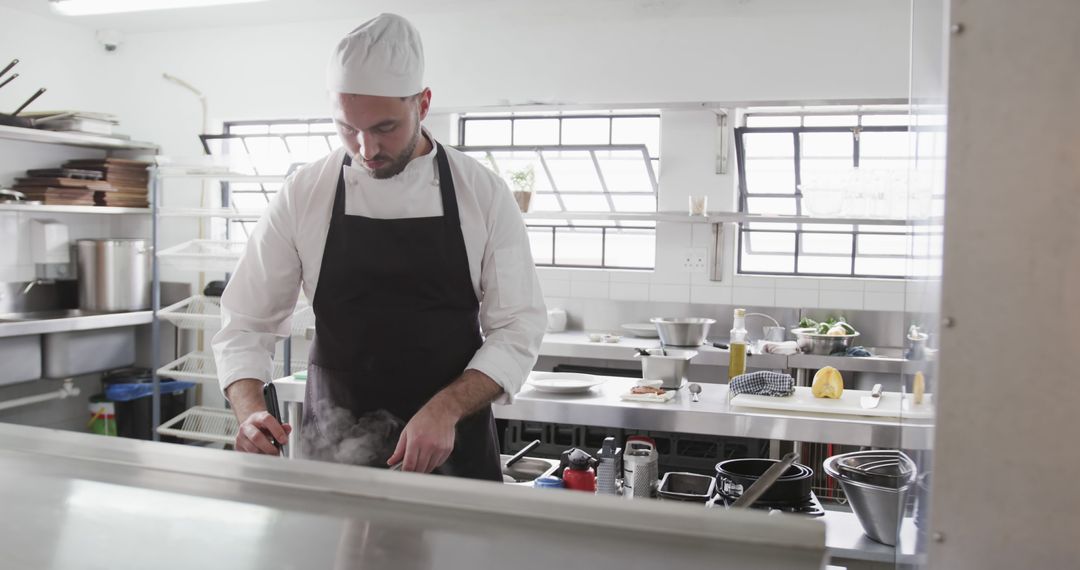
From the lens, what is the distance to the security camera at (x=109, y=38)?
615 centimetres

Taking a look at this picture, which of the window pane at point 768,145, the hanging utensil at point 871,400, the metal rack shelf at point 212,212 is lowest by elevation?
the hanging utensil at point 871,400

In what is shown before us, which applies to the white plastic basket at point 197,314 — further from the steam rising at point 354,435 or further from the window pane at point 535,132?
the steam rising at point 354,435

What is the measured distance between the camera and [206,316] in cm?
511

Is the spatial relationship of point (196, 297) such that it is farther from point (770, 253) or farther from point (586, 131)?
point (770, 253)

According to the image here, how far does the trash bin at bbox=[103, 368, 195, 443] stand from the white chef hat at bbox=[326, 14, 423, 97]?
4484 millimetres

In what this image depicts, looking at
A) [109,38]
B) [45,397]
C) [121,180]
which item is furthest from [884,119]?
[45,397]

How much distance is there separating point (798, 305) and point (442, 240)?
3.91 m

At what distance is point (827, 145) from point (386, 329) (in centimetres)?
438

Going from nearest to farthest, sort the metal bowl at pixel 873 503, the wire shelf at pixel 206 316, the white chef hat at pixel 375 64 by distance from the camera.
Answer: the white chef hat at pixel 375 64 < the metal bowl at pixel 873 503 < the wire shelf at pixel 206 316

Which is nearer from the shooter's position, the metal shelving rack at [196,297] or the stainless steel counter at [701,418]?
the stainless steel counter at [701,418]

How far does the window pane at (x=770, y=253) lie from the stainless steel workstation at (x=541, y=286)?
1.2 inches

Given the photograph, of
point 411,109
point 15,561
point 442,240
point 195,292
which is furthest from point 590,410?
point 195,292

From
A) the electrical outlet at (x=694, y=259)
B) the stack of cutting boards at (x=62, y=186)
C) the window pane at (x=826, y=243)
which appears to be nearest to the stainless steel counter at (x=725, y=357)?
the electrical outlet at (x=694, y=259)

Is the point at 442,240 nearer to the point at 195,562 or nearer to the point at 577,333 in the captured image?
the point at 195,562
